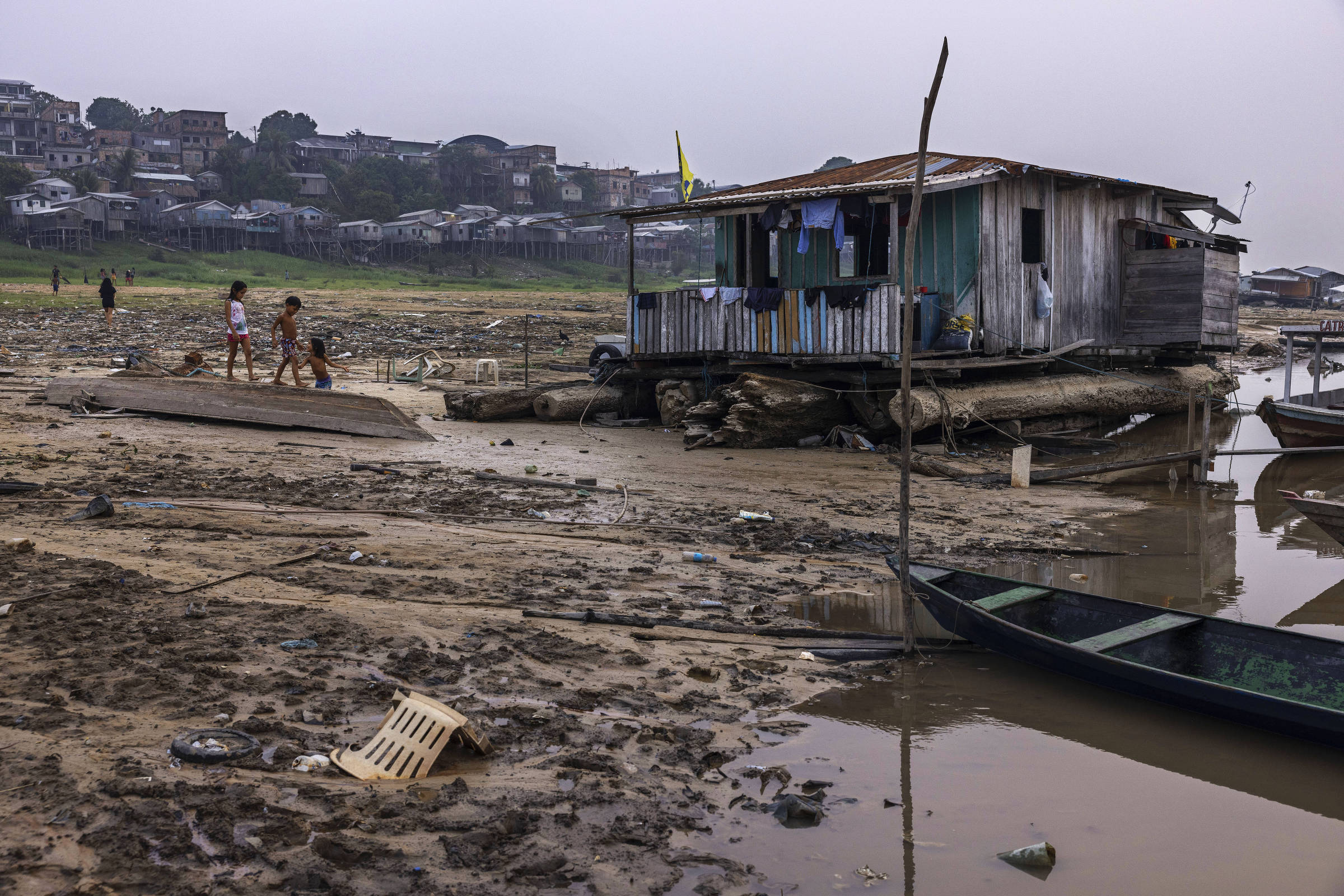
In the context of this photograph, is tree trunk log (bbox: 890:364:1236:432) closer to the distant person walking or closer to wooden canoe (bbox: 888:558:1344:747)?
wooden canoe (bbox: 888:558:1344:747)

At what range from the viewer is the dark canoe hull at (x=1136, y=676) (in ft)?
14.1

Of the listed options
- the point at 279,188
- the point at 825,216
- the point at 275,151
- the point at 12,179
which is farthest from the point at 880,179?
the point at 275,151

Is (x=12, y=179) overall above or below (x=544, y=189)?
below

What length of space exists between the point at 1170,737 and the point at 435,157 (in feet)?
272

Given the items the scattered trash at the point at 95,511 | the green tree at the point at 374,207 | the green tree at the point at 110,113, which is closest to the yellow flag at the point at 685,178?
the scattered trash at the point at 95,511

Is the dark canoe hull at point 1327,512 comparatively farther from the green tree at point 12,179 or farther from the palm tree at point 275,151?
the palm tree at point 275,151

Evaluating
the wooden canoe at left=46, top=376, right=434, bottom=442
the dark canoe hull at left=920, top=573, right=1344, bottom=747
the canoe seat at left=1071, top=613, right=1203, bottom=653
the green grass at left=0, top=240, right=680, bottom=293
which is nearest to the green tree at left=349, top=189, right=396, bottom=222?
the green grass at left=0, top=240, right=680, bottom=293

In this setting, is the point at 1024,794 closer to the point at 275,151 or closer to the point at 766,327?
the point at 766,327

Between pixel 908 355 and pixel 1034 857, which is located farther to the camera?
pixel 908 355

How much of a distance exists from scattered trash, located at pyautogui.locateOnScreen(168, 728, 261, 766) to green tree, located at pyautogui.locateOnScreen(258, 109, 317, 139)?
8555 cm

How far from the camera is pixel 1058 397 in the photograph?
1490cm

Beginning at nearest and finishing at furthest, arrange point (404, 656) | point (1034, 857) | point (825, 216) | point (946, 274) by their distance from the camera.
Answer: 1. point (1034, 857)
2. point (404, 656)
3. point (825, 216)
4. point (946, 274)

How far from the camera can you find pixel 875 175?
48.6ft

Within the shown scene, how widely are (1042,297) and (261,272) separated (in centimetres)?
4656
